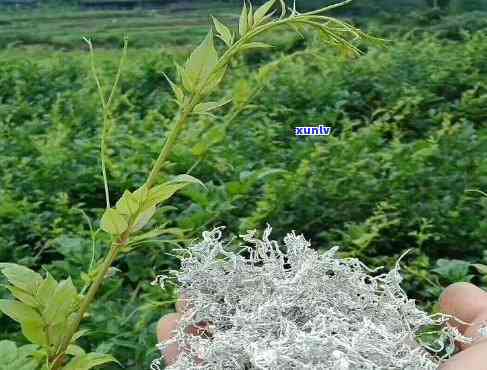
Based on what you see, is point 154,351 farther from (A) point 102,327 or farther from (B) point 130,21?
(B) point 130,21

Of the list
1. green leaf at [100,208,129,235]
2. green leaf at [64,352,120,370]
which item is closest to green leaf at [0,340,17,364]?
green leaf at [64,352,120,370]

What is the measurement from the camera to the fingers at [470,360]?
2.32 ft

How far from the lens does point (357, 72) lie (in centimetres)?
366

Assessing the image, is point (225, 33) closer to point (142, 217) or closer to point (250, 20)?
point (250, 20)

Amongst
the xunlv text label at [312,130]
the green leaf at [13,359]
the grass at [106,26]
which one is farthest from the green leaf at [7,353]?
the grass at [106,26]

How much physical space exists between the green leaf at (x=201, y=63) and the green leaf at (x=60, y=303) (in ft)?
0.74

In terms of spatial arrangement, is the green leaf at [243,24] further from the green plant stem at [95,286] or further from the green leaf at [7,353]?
the green leaf at [7,353]

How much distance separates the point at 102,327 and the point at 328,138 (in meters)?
1.19

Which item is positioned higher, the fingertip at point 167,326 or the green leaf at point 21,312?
the green leaf at point 21,312

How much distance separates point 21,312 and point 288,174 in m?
1.42

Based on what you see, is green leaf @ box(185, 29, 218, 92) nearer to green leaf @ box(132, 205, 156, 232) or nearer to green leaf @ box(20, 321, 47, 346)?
green leaf @ box(132, 205, 156, 232)

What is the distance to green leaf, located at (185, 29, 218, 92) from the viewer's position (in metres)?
0.80

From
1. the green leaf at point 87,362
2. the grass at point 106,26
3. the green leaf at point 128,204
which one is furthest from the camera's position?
the grass at point 106,26

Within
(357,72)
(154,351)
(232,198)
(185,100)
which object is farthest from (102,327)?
(357,72)
